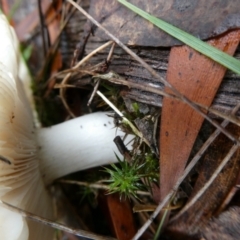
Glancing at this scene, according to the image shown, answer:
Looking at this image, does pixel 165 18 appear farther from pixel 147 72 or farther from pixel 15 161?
pixel 15 161

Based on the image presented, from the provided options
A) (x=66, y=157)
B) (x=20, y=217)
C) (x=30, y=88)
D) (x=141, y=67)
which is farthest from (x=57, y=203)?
(x=141, y=67)

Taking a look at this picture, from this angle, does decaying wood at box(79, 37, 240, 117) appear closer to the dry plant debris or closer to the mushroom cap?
the dry plant debris

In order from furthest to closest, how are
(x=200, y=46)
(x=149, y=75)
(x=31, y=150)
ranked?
(x=31, y=150), (x=149, y=75), (x=200, y=46)

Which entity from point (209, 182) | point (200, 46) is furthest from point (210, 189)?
point (200, 46)

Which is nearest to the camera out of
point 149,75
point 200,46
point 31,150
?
point 200,46

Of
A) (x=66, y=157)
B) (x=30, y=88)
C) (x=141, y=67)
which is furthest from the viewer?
(x=30, y=88)

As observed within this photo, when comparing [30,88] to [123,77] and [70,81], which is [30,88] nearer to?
[70,81]

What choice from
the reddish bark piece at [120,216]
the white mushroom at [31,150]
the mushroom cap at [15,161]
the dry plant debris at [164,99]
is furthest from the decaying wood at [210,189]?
the mushroom cap at [15,161]
